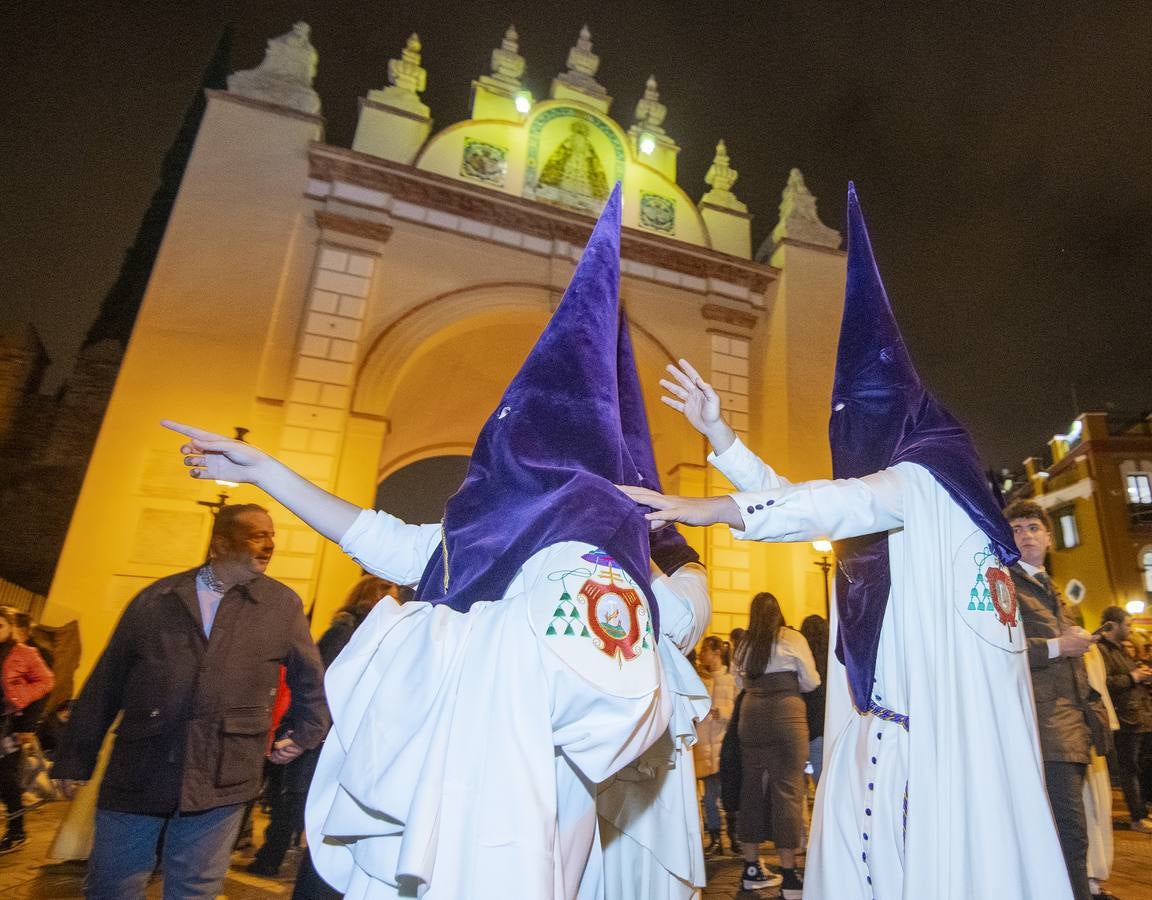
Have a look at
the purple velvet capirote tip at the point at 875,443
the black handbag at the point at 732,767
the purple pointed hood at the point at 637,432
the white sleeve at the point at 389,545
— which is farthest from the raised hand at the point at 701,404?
the black handbag at the point at 732,767

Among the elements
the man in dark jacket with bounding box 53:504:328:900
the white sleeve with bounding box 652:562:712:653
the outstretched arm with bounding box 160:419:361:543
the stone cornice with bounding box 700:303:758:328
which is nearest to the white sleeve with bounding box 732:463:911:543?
the white sleeve with bounding box 652:562:712:653

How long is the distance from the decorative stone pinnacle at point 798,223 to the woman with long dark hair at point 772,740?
930 cm

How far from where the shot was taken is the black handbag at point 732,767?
189 inches

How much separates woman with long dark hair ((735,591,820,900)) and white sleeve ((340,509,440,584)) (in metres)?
3.11

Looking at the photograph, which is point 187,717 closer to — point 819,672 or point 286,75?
point 819,672

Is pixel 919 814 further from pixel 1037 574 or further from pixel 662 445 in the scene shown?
pixel 662 445

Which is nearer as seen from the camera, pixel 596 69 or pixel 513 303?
pixel 513 303

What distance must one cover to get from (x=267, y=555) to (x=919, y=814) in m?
2.35

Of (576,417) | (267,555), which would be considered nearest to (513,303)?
(267,555)

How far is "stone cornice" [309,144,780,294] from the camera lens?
9.33 metres

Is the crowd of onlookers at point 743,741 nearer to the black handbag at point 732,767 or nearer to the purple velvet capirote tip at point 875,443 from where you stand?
the black handbag at point 732,767

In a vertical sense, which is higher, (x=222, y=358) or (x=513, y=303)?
→ (x=513, y=303)

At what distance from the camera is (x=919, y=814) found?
162 cm

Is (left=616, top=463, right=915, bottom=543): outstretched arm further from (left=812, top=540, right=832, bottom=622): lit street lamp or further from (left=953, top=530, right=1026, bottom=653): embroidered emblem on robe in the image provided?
(left=812, top=540, right=832, bottom=622): lit street lamp
